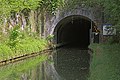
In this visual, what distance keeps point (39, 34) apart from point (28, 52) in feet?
24.6

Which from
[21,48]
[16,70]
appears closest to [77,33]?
[21,48]

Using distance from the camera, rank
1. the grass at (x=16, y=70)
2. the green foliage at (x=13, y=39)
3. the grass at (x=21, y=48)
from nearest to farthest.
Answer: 1. the grass at (x=16, y=70)
2. the grass at (x=21, y=48)
3. the green foliage at (x=13, y=39)

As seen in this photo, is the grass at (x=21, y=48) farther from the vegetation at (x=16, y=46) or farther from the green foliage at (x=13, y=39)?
the green foliage at (x=13, y=39)

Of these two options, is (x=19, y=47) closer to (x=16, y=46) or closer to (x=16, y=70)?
(x=16, y=46)

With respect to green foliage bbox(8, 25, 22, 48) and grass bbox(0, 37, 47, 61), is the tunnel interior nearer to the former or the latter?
grass bbox(0, 37, 47, 61)

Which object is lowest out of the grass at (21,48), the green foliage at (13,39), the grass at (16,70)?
the grass at (16,70)

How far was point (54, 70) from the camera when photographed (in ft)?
52.2

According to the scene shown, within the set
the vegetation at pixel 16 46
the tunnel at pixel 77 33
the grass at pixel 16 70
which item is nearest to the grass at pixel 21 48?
the vegetation at pixel 16 46

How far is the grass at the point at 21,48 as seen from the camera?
18298mm

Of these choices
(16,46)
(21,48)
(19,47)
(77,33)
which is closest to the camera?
(16,46)

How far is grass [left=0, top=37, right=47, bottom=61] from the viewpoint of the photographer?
18.3m

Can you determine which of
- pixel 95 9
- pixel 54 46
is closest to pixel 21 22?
pixel 54 46

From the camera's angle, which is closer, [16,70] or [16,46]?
[16,70]

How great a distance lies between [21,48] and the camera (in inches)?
827
